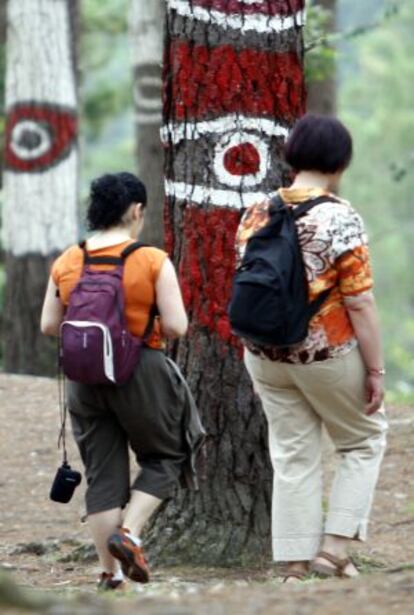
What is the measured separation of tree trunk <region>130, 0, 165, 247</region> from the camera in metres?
16.9

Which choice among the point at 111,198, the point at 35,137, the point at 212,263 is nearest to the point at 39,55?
the point at 35,137

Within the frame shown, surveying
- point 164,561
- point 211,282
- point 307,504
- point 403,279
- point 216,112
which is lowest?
point 403,279

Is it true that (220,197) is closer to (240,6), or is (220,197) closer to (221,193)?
(221,193)

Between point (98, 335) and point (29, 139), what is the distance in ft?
26.3

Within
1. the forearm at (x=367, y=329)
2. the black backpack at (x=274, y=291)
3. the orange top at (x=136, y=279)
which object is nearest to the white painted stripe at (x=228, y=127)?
the orange top at (x=136, y=279)

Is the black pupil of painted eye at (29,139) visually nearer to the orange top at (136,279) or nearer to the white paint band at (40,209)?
the white paint band at (40,209)

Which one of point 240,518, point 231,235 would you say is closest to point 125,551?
point 240,518

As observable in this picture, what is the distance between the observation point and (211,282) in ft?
25.1

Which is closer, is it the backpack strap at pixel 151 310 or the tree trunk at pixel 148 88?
the backpack strap at pixel 151 310

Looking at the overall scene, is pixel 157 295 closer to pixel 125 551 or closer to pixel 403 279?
pixel 125 551

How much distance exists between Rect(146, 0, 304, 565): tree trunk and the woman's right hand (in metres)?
1.02

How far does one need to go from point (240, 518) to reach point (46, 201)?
7.19 m

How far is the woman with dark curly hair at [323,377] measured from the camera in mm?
6637

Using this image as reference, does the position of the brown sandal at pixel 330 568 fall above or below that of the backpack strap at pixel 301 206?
below
